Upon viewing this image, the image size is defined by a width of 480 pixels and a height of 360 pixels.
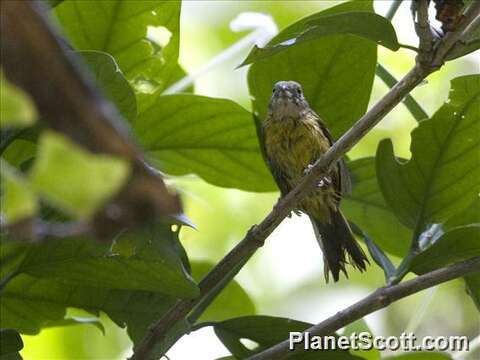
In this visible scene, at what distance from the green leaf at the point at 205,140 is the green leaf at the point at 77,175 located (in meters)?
1.51

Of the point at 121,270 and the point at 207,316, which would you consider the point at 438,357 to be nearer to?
the point at 207,316

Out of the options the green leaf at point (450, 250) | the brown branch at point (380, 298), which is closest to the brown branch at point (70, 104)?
the brown branch at point (380, 298)

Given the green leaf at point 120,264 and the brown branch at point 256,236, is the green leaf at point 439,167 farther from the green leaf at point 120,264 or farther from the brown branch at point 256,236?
the green leaf at point 120,264

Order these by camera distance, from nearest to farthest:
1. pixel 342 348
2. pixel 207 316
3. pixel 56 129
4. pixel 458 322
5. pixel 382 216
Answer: pixel 56 129 → pixel 342 348 → pixel 382 216 → pixel 207 316 → pixel 458 322

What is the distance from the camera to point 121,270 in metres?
1.62

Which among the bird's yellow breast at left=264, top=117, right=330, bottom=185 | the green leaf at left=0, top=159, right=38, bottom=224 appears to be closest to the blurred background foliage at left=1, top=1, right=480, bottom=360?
the bird's yellow breast at left=264, top=117, right=330, bottom=185

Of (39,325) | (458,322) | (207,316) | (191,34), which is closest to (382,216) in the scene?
(207,316)

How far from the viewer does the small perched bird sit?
8.06 feet

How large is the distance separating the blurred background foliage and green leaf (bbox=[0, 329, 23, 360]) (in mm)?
1393

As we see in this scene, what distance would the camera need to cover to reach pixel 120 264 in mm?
1621

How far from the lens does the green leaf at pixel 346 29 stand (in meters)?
1.56

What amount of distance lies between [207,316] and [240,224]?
1.68 m

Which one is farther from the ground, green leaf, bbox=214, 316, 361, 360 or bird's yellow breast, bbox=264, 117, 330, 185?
bird's yellow breast, bbox=264, 117, 330, 185

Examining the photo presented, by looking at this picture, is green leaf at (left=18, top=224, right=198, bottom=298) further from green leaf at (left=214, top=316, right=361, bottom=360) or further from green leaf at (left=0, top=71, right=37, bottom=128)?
green leaf at (left=0, top=71, right=37, bottom=128)
